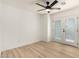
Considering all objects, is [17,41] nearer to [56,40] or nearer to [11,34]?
[11,34]

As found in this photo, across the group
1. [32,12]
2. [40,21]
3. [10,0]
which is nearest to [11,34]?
[10,0]

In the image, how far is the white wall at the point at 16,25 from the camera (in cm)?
430

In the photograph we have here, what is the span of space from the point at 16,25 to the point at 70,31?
3.53 m

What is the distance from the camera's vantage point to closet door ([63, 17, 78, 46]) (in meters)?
4.84

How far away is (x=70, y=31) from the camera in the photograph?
514 centimetres

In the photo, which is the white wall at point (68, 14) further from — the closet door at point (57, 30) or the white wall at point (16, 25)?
the white wall at point (16, 25)

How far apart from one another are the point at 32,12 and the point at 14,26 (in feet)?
6.21

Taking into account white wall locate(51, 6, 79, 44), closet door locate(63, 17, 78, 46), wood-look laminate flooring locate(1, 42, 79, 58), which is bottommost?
wood-look laminate flooring locate(1, 42, 79, 58)

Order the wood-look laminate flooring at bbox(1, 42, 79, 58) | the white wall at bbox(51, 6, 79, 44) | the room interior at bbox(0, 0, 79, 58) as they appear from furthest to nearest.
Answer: the white wall at bbox(51, 6, 79, 44) < the room interior at bbox(0, 0, 79, 58) < the wood-look laminate flooring at bbox(1, 42, 79, 58)

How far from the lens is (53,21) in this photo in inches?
250

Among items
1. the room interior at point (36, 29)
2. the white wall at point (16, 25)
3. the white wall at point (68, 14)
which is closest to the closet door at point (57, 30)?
the room interior at point (36, 29)

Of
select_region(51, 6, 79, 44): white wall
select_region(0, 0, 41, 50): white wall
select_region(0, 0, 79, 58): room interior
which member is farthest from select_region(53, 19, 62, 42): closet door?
select_region(0, 0, 41, 50): white wall

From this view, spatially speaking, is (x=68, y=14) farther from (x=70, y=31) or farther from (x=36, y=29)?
(x=36, y=29)

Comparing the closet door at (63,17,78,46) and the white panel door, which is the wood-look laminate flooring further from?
the white panel door
